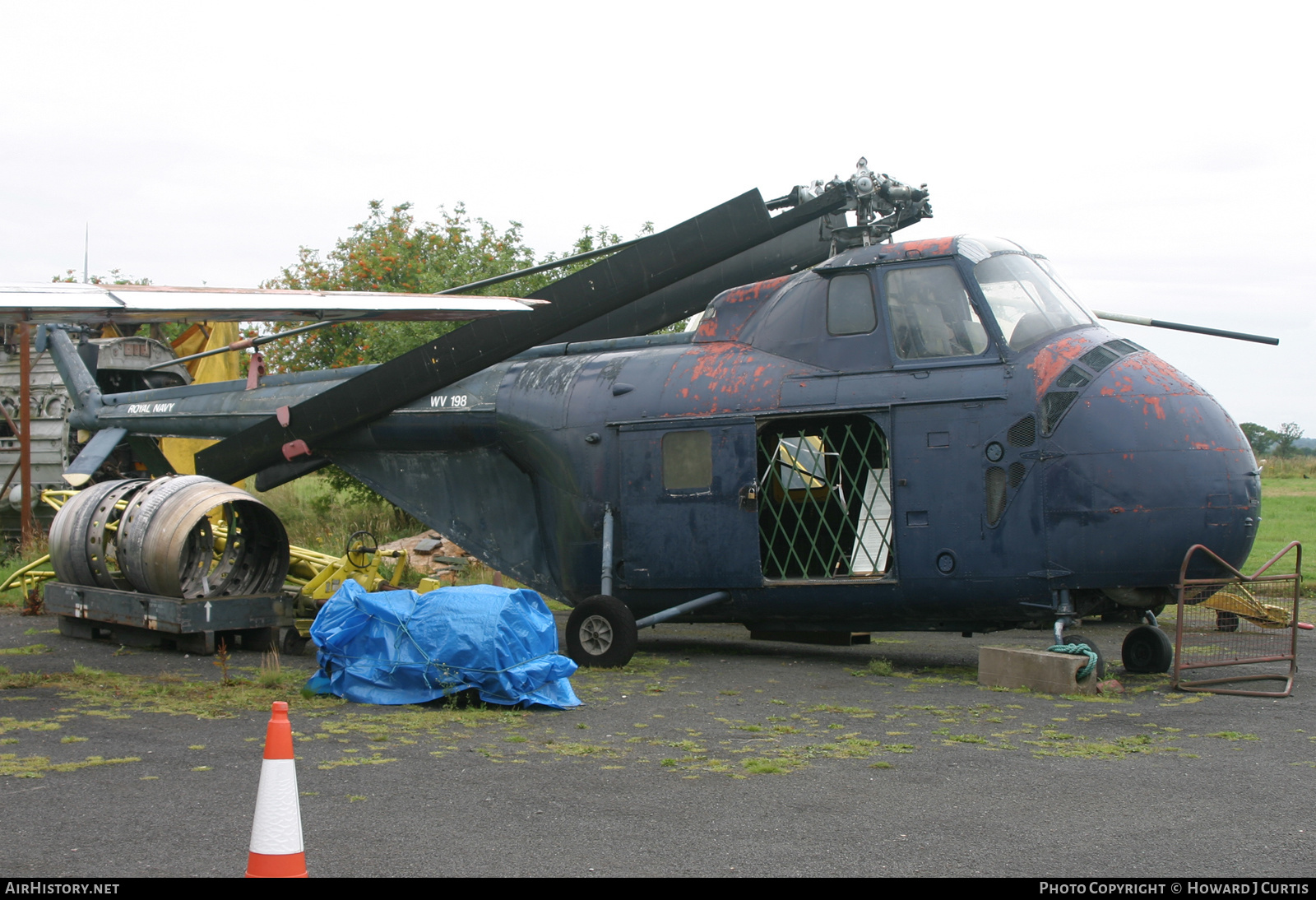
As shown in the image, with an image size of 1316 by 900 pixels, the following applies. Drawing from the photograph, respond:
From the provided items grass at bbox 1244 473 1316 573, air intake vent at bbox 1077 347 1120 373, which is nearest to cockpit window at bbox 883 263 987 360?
air intake vent at bbox 1077 347 1120 373

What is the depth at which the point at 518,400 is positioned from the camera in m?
11.8

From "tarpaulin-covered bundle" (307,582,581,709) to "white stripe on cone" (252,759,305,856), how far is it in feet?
14.3

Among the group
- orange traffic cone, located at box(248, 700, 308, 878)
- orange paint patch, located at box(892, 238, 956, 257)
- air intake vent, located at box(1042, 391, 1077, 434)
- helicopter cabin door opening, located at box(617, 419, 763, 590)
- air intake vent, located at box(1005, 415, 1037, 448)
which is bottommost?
orange traffic cone, located at box(248, 700, 308, 878)

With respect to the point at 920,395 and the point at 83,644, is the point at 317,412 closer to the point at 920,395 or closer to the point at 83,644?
the point at 83,644

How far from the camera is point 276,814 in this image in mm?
3854

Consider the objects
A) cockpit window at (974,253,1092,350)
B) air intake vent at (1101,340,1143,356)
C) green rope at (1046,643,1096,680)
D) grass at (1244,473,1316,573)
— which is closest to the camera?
green rope at (1046,643,1096,680)

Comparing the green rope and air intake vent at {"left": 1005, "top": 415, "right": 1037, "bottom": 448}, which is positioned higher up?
air intake vent at {"left": 1005, "top": 415, "right": 1037, "bottom": 448}

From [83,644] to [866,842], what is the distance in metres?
9.65

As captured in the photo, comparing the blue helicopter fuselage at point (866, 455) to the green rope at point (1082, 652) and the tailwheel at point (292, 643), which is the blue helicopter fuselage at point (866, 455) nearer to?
the green rope at point (1082, 652)

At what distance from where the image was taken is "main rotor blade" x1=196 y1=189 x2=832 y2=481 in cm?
1089

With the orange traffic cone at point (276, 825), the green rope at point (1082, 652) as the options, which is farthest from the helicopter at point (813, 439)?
the orange traffic cone at point (276, 825)

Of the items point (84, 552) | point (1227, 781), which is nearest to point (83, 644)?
point (84, 552)

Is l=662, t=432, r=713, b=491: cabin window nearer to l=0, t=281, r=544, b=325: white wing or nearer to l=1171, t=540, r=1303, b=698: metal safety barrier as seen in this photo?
l=0, t=281, r=544, b=325: white wing

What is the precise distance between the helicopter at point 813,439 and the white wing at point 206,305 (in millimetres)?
122
